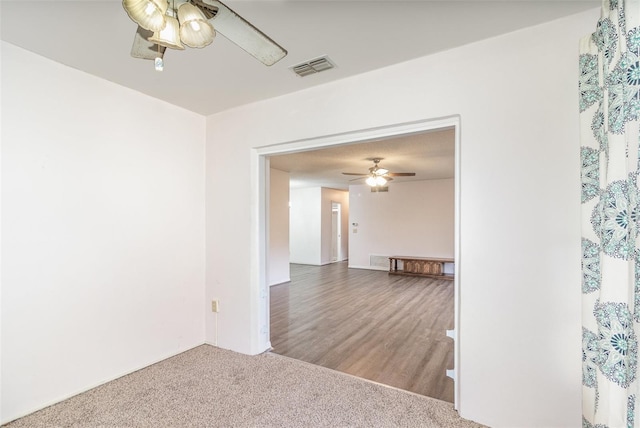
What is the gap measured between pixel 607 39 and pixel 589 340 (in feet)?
4.24

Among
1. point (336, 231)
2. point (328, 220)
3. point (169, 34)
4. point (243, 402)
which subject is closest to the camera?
point (169, 34)

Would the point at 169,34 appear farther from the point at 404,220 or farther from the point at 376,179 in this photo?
the point at 404,220

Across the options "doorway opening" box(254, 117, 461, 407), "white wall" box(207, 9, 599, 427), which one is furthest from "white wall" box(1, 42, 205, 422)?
"white wall" box(207, 9, 599, 427)

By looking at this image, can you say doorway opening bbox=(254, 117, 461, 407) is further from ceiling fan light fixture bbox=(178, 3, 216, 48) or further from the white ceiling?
ceiling fan light fixture bbox=(178, 3, 216, 48)

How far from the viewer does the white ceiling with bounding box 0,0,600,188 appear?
1598mm

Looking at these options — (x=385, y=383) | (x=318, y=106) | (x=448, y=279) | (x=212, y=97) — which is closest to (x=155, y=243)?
(x=212, y=97)

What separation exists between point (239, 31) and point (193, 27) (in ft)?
0.66

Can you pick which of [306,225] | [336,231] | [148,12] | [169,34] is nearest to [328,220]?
[306,225]

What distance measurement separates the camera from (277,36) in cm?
184

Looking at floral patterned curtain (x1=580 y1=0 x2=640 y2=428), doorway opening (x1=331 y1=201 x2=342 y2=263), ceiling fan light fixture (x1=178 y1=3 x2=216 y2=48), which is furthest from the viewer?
doorway opening (x1=331 y1=201 x2=342 y2=263)

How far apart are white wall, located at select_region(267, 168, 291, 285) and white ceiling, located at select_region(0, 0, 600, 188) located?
3.58m

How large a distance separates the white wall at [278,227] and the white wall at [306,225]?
2.32 m

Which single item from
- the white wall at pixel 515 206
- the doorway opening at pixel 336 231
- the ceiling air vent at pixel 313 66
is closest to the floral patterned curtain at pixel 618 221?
the white wall at pixel 515 206

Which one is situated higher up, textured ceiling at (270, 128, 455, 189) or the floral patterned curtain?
textured ceiling at (270, 128, 455, 189)
